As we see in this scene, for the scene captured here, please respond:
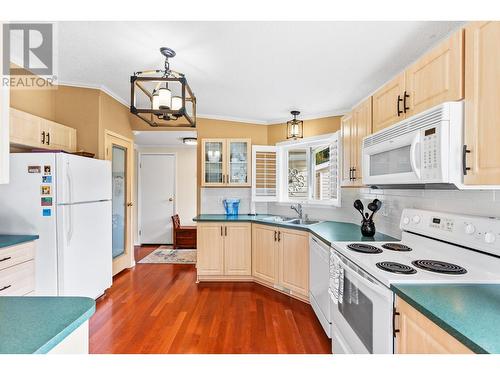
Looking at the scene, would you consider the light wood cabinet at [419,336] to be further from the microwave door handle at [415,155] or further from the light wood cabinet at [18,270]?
the light wood cabinet at [18,270]

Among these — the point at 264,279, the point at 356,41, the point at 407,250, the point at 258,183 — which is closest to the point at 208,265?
the point at 264,279

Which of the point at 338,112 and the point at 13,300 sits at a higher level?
the point at 338,112

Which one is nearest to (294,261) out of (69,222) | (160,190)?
(69,222)

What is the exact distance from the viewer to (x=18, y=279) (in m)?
1.99

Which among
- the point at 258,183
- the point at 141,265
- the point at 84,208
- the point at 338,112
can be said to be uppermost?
the point at 338,112

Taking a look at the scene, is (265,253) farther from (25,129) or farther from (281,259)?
(25,129)

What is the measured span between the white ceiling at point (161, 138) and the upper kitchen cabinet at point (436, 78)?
10.9ft

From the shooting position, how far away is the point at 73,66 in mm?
2443

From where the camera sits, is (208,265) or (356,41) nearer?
(356,41)

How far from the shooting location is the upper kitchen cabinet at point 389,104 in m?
1.66

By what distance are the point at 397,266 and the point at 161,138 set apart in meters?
4.39

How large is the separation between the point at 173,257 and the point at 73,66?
3.25m

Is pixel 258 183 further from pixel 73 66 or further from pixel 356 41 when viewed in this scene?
pixel 73 66
